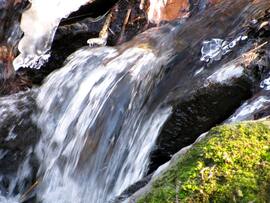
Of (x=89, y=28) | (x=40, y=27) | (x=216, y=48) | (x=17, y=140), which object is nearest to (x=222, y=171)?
(x=216, y=48)

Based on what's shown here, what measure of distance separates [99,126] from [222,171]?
248 centimetres

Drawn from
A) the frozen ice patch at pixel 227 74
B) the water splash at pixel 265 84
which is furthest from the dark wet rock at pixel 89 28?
the water splash at pixel 265 84

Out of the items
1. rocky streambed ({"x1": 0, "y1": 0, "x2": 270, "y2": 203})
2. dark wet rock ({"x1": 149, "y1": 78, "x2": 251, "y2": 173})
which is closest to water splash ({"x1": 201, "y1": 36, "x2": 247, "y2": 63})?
rocky streambed ({"x1": 0, "y1": 0, "x2": 270, "y2": 203})

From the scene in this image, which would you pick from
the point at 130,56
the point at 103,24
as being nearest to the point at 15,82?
the point at 103,24

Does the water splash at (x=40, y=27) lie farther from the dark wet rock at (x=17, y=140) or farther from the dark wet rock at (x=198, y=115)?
the dark wet rock at (x=198, y=115)

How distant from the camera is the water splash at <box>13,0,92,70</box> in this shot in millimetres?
6441

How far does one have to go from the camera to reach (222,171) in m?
2.09

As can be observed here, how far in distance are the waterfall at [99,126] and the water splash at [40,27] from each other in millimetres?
1067

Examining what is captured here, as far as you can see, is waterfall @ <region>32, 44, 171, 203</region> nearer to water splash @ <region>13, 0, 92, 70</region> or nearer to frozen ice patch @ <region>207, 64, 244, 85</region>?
frozen ice patch @ <region>207, 64, 244, 85</region>

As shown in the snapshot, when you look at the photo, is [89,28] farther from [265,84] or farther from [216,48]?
[265,84]

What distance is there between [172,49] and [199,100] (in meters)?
1.27

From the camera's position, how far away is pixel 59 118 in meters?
4.96

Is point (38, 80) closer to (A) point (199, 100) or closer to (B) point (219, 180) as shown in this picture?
(A) point (199, 100)

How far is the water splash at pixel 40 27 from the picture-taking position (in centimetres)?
644
